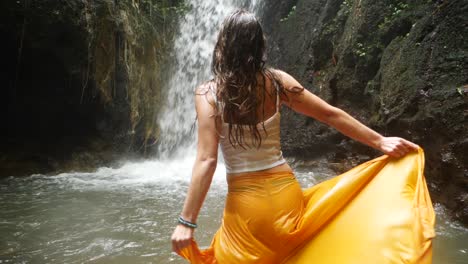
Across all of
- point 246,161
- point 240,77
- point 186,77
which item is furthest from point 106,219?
point 186,77

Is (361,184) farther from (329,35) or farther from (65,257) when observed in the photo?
(329,35)

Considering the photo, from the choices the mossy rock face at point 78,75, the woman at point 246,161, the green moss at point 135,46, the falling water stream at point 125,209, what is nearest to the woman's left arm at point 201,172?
the woman at point 246,161

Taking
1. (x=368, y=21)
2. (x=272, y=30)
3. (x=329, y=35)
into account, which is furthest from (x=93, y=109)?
(x=368, y=21)

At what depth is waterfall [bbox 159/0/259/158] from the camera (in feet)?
34.8

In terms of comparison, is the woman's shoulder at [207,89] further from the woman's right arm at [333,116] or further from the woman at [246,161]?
the woman's right arm at [333,116]

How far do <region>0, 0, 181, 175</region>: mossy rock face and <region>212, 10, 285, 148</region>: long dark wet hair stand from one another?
21.0 feet

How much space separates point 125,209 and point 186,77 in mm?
6021

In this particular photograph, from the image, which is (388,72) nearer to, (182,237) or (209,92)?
(209,92)

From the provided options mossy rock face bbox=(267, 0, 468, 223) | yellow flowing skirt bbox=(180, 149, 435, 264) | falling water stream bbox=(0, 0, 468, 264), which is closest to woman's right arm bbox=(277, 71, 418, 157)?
yellow flowing skirt bbox=(180, 149, 435, 264)

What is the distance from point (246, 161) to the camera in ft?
6.03

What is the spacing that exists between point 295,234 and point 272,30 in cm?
874

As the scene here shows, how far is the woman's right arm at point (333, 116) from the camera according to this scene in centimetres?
193

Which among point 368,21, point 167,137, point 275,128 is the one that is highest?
point 368,21

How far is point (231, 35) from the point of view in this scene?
1.80m
